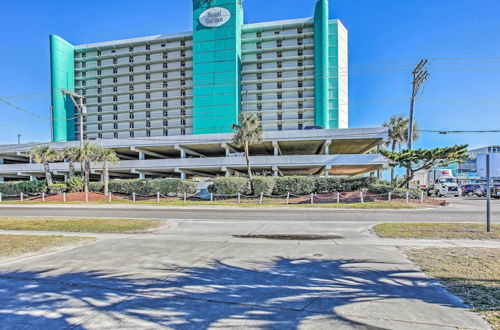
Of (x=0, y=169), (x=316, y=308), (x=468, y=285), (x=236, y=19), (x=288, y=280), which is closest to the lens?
(x=316, y=308)

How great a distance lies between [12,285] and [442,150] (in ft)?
84.9

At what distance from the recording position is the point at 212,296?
3.97 meters

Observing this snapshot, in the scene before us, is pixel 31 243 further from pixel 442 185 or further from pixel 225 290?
pixel 442 185

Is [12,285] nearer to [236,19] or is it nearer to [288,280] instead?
[288,280]

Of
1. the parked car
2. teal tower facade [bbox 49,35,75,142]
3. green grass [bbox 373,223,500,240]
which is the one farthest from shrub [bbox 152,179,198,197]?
teal tower facade [bbox 49,35,75,142]

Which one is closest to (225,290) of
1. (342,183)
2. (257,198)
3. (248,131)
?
(257,198)

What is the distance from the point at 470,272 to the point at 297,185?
69.8ft

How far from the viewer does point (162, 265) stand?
18.1 feet

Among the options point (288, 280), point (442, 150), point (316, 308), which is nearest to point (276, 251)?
point (288, 280)

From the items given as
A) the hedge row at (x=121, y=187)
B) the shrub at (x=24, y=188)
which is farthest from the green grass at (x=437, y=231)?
the shrub at (x=24, y=188)

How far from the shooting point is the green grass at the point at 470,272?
3594 millimetres

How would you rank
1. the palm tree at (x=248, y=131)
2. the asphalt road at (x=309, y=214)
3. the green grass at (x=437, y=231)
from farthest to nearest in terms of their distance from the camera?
the palm tree at (x=248, y=131), the asphalt road at (x=309, y=214), the green grass at (x=437, y=231)

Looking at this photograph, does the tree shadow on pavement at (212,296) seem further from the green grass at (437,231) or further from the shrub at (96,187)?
the shrub at (96,187)

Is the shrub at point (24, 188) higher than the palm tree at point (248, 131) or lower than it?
lower
